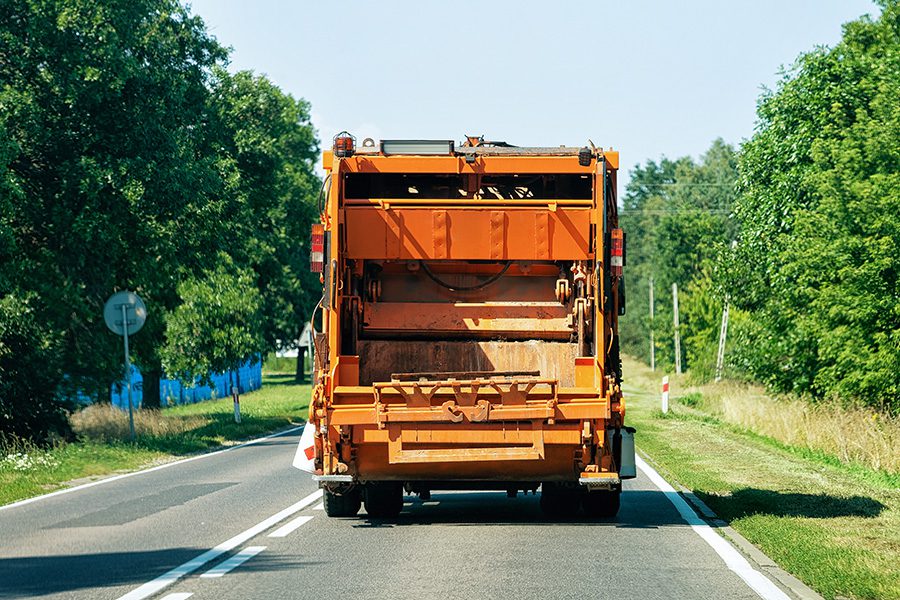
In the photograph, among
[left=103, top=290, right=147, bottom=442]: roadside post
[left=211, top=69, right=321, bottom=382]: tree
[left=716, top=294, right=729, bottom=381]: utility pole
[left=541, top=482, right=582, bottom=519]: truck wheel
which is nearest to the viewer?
[left=541, top=482, right=582, bottom=519]: truck wheel

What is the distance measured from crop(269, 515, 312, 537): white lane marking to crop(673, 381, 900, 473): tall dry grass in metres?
11.6

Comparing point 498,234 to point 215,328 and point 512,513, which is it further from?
point 215,328

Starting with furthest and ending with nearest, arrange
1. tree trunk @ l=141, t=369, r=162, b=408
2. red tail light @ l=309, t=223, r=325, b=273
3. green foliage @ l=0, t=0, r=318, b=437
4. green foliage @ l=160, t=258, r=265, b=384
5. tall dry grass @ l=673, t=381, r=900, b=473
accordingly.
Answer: green foliage @ l=160, t=258, r=265, b=384
tree trunk @ l=141, t=369, r=162, b=408
green foliage @ l=0, t=0, r=318, b=437
tall dry grass @ l=673, t=381, r=900, b=473
red tail light @ l=309, t=223, r=325, b=273

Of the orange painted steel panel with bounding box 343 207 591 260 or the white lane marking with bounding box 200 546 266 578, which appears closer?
the white lane marking with bounding box 200 546 266 578

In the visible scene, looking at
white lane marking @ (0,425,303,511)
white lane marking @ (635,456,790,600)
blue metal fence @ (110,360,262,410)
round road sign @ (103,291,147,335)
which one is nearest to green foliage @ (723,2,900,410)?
white lane marking @ (635,456,790,600)

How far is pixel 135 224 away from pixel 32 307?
2.85 metres

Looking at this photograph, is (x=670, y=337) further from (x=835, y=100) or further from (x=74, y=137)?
(x=74, y=137)

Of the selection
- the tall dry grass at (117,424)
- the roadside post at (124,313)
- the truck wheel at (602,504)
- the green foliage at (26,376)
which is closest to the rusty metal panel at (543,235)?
the truck wheel at (602,504)

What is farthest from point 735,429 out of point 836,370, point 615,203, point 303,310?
point 303,310

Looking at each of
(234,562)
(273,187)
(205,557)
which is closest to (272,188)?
(273,187)

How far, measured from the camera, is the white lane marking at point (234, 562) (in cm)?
972

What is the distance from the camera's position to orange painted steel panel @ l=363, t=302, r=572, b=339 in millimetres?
13461

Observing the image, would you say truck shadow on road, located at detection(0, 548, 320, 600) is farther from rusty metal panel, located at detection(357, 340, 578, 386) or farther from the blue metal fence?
the blue metal fence

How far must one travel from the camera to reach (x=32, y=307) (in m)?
26.2
